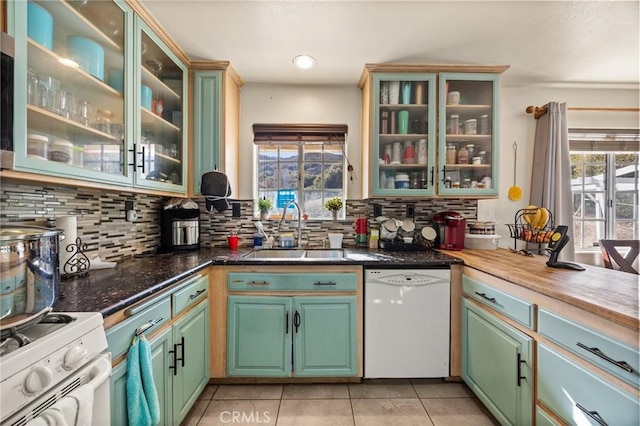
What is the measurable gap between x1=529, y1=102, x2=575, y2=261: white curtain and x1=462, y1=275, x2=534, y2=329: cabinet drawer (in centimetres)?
136

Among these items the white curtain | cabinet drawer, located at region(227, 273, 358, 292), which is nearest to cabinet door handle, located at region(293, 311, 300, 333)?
cabinet drawer, located at region(227, 273, 358, 292)

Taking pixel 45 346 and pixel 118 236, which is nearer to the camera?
pixel 45 346

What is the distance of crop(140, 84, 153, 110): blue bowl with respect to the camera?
1649 mm

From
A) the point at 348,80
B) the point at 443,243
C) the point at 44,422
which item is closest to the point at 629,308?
the point at 443,243

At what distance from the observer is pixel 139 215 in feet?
6.56

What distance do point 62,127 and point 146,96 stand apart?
2.15 ft

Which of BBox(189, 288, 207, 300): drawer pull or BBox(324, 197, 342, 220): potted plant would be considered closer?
BBox(189, 288, 207, 300): drawer pull

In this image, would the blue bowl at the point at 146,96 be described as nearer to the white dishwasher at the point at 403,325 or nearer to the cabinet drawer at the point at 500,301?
the white dishwasher at the point at 403,325

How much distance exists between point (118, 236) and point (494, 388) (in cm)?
247

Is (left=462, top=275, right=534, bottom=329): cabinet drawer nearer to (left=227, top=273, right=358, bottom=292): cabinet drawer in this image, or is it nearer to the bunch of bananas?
the bunch of bananas

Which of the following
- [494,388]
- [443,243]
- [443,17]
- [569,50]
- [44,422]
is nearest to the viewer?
[44,422]

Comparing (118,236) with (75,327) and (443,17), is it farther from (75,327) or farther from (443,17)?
(443,17)

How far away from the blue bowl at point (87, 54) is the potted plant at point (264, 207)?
4.53 ft

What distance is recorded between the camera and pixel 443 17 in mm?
1630
